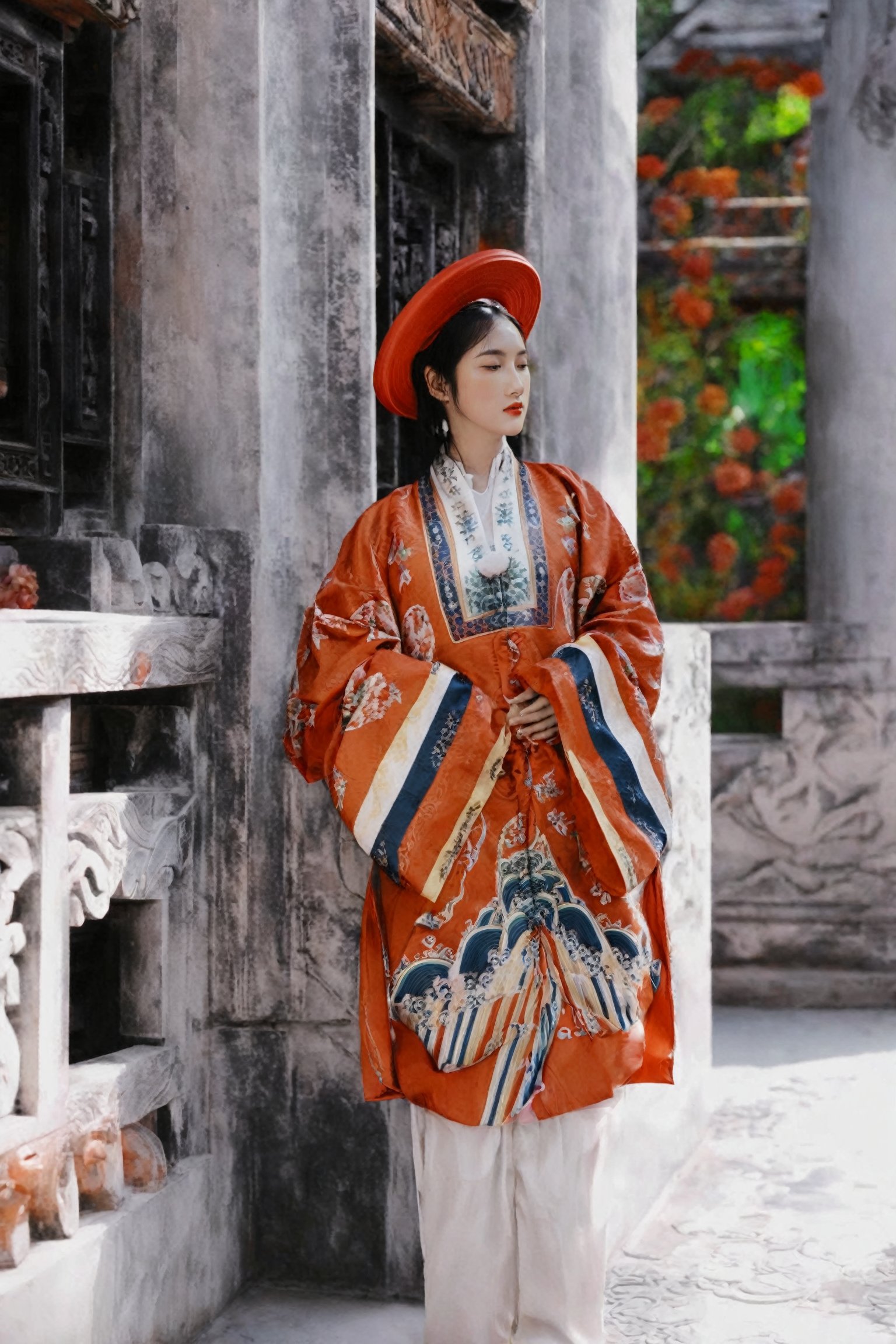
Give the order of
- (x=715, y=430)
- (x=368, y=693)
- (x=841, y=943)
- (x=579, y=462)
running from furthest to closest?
(x=715, y=430) < (x=841, y=943) < (x=579, y=462) < (x=368, y=693)

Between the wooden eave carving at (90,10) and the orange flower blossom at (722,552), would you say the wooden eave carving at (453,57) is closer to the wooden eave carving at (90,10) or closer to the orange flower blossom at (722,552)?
the wooden eave carving at (90,10)

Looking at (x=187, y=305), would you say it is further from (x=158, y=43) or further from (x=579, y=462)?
(x=579, y=462)

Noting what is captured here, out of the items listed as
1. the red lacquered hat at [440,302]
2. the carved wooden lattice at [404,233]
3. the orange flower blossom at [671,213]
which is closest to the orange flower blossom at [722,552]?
the orange flower blossom at [671,213]

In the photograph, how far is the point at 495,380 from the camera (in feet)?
9.66

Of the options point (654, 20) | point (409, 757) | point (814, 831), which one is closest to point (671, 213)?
point (654, 20)

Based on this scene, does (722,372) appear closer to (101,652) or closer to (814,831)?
(814,831)

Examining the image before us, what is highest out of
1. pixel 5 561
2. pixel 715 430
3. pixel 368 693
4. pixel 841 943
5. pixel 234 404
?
pixel 715 430

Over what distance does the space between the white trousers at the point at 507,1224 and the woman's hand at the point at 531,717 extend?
63 centimetres

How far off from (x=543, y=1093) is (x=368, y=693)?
0.71 m

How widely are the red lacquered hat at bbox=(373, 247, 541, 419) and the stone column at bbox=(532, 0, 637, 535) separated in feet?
3.59

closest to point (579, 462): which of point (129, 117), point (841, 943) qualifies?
point (129, 117)

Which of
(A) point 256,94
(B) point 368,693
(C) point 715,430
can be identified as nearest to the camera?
(B) point 368,693

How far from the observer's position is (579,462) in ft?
13.9

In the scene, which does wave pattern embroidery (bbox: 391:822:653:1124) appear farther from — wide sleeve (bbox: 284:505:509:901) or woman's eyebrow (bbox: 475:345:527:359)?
woman's eyebrow (bbox: 475:345:527:359)
